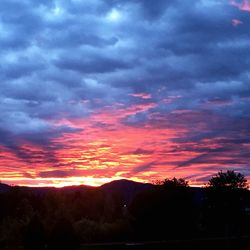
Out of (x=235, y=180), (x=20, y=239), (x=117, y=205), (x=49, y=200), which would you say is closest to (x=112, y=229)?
(x=20, y=239)

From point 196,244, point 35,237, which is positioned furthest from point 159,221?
point 35,237

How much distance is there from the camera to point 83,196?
87875 mm

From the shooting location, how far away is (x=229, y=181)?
176ft

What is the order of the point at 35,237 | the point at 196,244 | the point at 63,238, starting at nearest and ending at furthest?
1. the point at 63,238
2. the point at 35,237
3. the point at 196,244

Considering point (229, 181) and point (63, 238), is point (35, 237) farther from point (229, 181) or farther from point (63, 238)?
point (229, 181)

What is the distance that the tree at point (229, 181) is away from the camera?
53312mm

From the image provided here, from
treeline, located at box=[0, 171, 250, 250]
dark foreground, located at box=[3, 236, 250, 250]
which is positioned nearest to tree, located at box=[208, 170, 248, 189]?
treeline, located at box=[0, 171, 250, 250]

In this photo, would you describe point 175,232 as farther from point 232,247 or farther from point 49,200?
point 49,200

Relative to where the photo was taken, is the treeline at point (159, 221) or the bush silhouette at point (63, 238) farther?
the treeline at point (159, 221)

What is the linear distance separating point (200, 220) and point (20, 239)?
2054cm

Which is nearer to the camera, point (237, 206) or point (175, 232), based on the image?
point (175, 232)

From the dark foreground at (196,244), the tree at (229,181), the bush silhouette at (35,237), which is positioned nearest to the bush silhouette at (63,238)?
the bush silhouette at (35,237)

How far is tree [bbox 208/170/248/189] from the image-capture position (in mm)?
53312

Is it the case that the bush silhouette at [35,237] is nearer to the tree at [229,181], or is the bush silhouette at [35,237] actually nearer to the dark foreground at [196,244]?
the dark foreground at [196,244]
